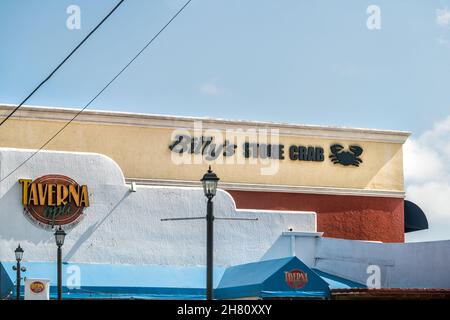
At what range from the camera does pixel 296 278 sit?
28047 millimetres

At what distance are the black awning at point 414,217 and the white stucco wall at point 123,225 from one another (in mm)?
9024

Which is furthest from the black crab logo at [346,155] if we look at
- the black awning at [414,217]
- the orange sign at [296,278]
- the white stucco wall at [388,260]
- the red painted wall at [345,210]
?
the orange sign at [296,278]

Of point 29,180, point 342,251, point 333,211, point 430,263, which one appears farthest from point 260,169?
point 29,180

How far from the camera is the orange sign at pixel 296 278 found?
1099 inches

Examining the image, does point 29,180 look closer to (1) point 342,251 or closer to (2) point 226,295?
(2) point 226,295

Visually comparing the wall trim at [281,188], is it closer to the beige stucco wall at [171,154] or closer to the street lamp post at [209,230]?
the beige stucco wall at [171,154]

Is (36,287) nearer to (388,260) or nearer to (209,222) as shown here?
(209,222)

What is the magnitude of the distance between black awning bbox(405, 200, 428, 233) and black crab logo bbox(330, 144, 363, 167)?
3.11m

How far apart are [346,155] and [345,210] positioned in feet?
7.47

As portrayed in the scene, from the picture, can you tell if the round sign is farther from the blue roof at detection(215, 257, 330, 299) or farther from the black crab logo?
the black crab logo

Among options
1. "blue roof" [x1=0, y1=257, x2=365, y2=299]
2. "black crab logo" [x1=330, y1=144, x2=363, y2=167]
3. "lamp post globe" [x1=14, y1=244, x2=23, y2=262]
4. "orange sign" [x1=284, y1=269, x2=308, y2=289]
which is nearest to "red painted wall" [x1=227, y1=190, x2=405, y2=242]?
"black crab logo" [x1=330, y1=144, x2=363, y2=167]

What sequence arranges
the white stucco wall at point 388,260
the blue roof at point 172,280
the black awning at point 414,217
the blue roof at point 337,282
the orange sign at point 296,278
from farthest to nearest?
1. the black awning at point 414,217
2. the white stucco wall at point 388,260
3. the blue roof at point 337,282
4. the orange sign at point 296,278
5. the blue roof at point 172,280
